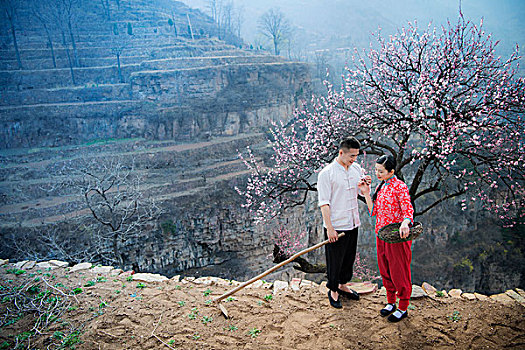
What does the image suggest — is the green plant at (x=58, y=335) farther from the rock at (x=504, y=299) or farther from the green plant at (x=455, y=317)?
the rock at (x=504, y=299)

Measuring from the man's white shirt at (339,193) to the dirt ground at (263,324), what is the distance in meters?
1.35

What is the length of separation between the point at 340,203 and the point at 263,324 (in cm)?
198

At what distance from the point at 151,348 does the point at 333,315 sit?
242cm

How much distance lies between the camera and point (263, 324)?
3.82m

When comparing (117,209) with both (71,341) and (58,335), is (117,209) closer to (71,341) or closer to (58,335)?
(58,335)

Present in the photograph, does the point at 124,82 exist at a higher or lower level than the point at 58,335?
higher

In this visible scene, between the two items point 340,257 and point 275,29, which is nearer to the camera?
point 340,257

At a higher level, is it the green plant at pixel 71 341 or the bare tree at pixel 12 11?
the bare tree at pixel 12 11

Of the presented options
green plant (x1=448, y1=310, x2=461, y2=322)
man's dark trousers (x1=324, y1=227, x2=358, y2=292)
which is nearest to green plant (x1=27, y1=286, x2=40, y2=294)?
man's dark trousers (x1=324, y1=227, x2=358, y2=292)

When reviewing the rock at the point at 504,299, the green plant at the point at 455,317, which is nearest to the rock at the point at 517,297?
the rock at the point at 504,299

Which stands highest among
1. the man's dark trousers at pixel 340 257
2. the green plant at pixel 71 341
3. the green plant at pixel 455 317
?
the man's dark trousers at pixel 340 257

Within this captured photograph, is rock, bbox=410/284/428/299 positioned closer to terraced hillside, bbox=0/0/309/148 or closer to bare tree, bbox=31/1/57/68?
terraced hillside, bbox=0/0/309/148

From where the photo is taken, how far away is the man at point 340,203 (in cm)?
353

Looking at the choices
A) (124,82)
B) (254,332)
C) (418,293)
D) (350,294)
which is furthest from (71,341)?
(124,82)
